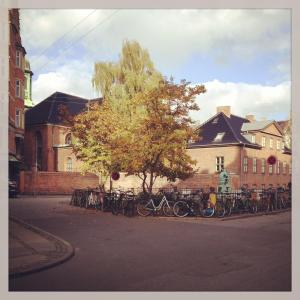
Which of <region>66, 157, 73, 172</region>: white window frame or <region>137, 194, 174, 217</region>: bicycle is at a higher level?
<region>66, 157, 73, 172</region>: white window frame

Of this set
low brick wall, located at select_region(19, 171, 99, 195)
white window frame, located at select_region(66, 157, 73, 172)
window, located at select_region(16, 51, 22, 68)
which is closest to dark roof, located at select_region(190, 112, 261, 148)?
low brick wall, located at select_region(19, 171, 99, 195)

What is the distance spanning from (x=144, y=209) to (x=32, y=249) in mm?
Answer: 7358

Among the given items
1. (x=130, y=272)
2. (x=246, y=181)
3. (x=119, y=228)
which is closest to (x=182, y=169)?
(x=246, y=181)

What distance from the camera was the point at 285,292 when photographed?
7.61 metres

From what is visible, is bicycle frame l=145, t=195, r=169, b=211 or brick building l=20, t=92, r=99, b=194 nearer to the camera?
brick building l=20, t=92, r=99, b=194

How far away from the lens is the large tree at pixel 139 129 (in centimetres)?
1423

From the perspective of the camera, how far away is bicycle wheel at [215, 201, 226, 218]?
1620 cm

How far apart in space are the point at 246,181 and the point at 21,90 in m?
9.34

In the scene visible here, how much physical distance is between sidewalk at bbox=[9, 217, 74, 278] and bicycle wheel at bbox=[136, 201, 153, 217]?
5.37 metres

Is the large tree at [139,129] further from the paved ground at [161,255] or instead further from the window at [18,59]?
the window at [18,59]

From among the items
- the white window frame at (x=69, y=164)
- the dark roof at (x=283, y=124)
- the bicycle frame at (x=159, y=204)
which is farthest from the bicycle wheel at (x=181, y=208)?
the dark roof at (x=283, y=124)

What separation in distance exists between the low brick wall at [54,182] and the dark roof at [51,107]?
1.80 meters

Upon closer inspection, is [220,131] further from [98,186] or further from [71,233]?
[71,233]

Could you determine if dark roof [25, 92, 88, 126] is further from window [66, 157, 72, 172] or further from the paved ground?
the paved ground
